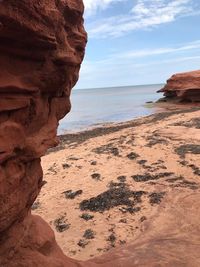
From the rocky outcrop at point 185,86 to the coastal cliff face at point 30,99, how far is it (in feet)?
114

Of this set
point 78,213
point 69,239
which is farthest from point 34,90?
point 78,213

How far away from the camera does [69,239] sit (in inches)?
305

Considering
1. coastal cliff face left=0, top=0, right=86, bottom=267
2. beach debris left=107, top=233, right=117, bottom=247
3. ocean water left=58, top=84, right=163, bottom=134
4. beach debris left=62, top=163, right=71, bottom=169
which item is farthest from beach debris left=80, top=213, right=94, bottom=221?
ocean water left=58, top=84, right=163, bottom=134

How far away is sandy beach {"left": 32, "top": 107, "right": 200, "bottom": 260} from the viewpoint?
7.86 m

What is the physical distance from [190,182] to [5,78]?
7094mm

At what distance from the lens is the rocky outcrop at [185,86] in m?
39.1

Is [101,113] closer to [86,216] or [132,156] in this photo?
[132,156]

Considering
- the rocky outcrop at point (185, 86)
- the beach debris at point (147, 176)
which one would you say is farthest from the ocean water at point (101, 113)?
the beach debris at point (147, 176)

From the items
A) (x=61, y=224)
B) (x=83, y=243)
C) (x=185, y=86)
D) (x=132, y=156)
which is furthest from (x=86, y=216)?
(x=185, y=86)

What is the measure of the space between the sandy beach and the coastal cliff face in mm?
2427

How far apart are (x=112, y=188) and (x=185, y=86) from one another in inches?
1277

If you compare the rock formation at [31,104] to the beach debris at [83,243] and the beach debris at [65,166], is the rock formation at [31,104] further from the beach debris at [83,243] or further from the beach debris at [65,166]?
the beach debris at [65,166]

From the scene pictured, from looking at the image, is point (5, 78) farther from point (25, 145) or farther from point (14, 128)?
point (25, 145)

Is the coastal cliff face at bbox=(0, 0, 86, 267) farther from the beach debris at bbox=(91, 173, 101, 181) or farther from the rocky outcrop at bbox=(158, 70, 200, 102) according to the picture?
the rocky outcrop at bbox=(158, 70, 200, 102)
